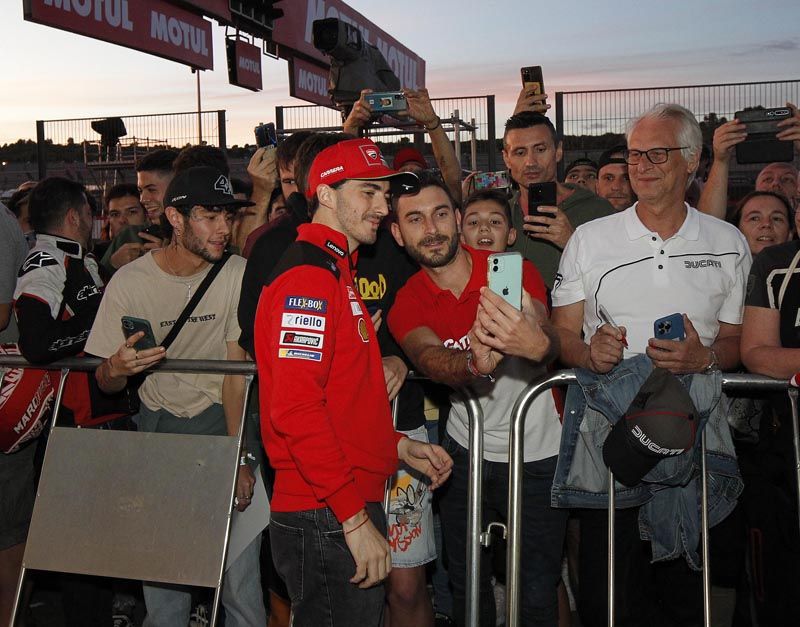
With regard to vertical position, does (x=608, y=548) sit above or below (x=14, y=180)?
below

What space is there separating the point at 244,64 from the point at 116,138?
3645mm

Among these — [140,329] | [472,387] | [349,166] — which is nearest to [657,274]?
[472,387]

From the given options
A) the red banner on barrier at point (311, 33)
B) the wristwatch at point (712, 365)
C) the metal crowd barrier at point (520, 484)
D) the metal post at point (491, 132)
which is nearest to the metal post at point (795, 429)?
the metal crowd barrier at point (520, 484)

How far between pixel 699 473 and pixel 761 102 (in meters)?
9.16

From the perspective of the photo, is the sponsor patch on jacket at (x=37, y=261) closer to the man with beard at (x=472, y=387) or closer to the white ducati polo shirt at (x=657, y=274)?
the man with beard at (x=472, y=387)

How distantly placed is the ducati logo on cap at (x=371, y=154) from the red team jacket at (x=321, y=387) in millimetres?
327

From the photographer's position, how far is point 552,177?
490cm

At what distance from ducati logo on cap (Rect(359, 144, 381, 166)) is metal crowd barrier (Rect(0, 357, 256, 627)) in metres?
1.16

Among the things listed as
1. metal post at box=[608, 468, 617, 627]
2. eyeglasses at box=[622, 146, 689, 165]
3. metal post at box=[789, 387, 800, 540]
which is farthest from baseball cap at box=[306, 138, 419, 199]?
metal post at box=[789, 387, 800, 540]

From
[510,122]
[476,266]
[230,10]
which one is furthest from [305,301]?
[230,10]

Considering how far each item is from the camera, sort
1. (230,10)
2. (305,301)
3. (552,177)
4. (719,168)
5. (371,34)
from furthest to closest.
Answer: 1. (371,34)
2. (230,10)
3. (552,177)
4. (719,168)
5. (305,301)

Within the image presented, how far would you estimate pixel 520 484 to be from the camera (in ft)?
11.0

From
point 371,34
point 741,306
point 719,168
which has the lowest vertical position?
point 741,306

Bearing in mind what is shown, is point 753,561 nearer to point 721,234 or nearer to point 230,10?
point 721,234
